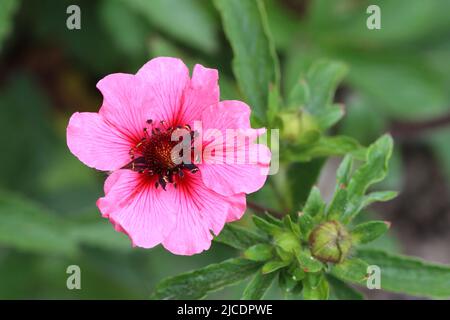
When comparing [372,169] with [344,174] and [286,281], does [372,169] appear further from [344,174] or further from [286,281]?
[286,281]

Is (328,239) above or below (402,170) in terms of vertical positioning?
below

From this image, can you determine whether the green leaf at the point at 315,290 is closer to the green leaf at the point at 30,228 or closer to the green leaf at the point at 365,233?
the green leaf at the point at 365,233

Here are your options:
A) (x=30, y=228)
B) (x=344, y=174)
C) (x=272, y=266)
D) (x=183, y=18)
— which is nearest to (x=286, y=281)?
(x=272, y=266)

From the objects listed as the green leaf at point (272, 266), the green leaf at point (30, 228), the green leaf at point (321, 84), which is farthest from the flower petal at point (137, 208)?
the green leaf at point (30, 228)

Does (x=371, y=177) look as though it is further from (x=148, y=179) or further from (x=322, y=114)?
(x=148, y=179)

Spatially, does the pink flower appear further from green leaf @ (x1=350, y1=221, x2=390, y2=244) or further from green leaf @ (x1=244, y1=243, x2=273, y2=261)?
green leaf @ (x1=350, y1=221, x2=390, y2=244)
